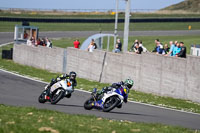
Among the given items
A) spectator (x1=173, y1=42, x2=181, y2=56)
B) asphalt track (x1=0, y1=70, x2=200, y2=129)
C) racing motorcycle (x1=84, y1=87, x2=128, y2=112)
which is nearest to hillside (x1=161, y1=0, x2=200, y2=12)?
spectator (x1=173, y1=42, x2=181, y2=56)

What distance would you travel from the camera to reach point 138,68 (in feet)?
75.3

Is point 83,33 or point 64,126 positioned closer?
point 64,126

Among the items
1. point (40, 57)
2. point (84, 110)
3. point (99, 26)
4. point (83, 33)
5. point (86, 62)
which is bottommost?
point (84, 110)

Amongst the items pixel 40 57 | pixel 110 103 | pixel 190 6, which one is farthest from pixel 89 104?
pixel 190 6

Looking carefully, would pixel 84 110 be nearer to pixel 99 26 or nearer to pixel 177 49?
pixel 177 49

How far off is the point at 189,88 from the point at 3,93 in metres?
7.73

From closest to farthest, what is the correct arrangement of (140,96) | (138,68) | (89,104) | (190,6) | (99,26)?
(89,104) → (140,96) → (138,68) → (99,26) → (190,6)

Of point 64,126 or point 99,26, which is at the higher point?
point 99,26

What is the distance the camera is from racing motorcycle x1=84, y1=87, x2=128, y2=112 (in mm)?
14070

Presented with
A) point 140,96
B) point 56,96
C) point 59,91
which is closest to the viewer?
point 59,91

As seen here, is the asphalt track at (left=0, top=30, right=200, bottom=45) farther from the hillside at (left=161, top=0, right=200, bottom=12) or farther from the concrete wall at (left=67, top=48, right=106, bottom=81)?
the hillside at (left=161, top=0, right=200, bottom=12)

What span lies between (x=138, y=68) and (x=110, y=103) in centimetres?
869

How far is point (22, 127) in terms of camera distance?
9.12 meters

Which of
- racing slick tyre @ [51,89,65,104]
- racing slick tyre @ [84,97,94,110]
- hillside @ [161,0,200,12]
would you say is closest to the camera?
racing slick tyre @ [84,97,94,110]
